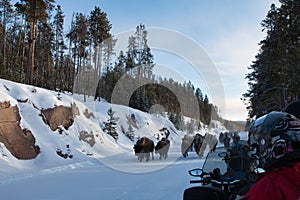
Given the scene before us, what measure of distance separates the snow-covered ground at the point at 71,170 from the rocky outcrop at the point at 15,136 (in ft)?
1.26

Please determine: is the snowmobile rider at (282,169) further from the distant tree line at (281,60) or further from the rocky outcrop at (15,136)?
the distant tree line at (281,60)

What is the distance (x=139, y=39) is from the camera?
57781mm

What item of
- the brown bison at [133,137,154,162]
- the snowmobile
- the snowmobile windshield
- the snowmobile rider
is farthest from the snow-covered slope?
the snowmobile rider

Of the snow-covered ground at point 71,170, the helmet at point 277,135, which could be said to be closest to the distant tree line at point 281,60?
the snow-covered ground at point 71,170

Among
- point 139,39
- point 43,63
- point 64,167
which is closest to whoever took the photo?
point 64,167

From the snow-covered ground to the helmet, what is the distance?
6.34m

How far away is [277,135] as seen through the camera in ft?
6.49

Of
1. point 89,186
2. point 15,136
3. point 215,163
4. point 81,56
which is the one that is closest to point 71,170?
point 15,136

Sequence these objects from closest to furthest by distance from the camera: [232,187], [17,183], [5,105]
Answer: [232,187], [17,183], [5,105]

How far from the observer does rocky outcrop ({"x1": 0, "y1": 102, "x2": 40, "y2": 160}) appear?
47.3 feet

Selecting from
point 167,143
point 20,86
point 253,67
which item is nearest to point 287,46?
point 167,143

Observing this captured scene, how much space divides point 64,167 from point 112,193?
20.9ft

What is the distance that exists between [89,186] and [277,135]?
28.2ft

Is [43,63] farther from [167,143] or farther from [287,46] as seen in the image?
[287,46]
